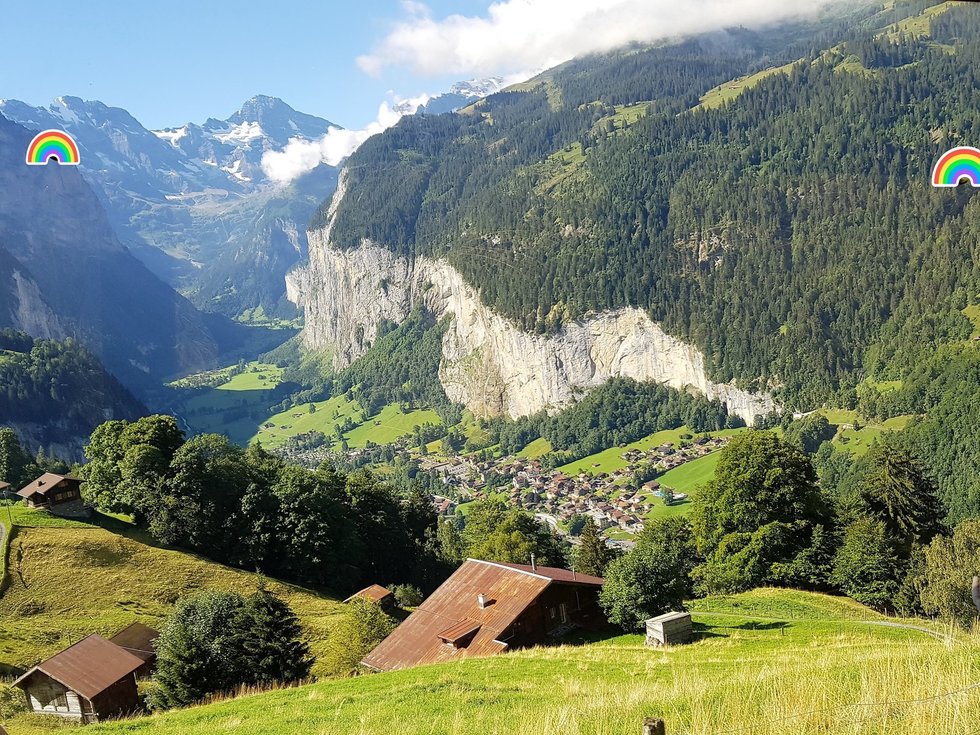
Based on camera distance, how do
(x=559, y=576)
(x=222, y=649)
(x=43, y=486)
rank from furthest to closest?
(x=43, y=486) → (x=559, y=576) → (x=222, y=649)

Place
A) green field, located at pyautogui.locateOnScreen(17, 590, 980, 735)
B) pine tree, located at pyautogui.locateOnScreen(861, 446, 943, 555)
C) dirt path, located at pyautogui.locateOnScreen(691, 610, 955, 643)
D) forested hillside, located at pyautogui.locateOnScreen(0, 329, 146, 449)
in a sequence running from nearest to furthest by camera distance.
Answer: green field, located at pyautogui.locateOnScreen(17, 590, 980, 735) → dirt path, located at pyautogui.locateOnScreen(691, 610, 955, 643) → pine tree, located at pyautogui.locateOnScreen(861, 446, 943, 555) → forested hillside, located at pyautogui.locateOnScreen(0, 329, 146, 449)

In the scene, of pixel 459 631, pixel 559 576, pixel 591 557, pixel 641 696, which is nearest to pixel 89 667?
pixel 459 631

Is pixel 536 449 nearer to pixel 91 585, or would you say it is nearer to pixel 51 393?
pixel 51 393

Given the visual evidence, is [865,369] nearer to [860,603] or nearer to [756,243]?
[756,243]

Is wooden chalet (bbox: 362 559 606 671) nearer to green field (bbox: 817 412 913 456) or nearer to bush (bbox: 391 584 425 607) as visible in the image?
bush (bbox: 391 584 425 607)

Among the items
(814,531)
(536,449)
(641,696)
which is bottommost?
(814,531)

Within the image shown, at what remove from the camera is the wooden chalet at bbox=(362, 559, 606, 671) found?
115ft

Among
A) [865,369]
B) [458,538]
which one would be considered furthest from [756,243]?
[458,538]

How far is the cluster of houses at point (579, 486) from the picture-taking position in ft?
446

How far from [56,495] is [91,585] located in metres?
13.7

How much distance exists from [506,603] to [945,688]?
2813 centimetres

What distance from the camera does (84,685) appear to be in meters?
32.3

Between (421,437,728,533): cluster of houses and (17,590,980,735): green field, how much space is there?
10134 centimetres

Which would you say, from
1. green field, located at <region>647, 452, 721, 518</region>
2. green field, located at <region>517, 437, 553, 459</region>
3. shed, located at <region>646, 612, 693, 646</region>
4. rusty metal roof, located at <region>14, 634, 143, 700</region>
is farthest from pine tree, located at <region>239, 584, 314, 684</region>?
green field, located at <region>517, 437, 553, 459</region>
